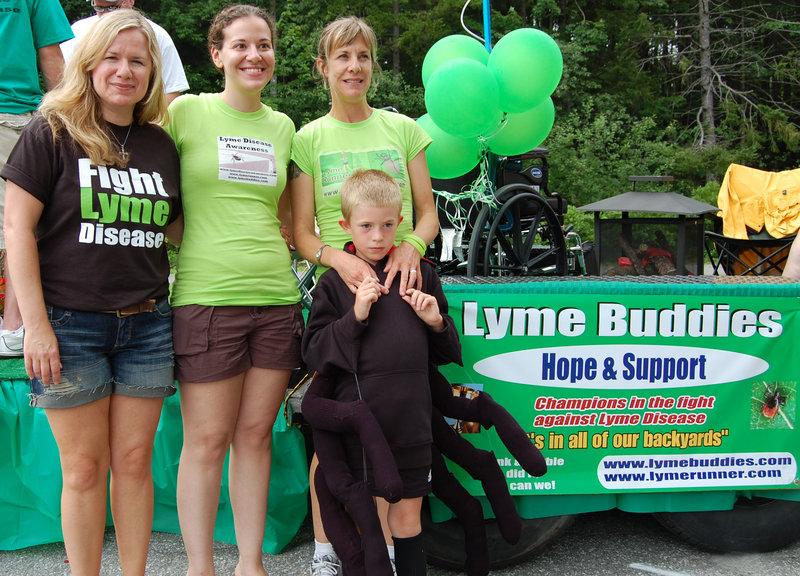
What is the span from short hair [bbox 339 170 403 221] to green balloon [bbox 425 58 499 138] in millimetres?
2146

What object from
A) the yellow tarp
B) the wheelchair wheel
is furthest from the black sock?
the yellow tarp

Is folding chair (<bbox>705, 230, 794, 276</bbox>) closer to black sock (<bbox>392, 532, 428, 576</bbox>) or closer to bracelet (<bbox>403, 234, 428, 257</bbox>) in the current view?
bracelet (<bbox>403, 234, 428, 257</bbox>)

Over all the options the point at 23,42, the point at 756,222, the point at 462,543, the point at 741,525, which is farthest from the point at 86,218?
the point at 756,222

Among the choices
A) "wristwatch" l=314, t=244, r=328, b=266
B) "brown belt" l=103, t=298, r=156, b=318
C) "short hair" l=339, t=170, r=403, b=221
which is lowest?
"brown belt" l=103, t=298, r=156, b=318

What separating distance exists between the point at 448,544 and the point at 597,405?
2.54 feet

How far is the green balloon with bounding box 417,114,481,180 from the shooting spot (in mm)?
4590

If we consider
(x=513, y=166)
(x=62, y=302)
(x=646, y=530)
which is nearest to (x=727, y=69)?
(x=513, y=166)

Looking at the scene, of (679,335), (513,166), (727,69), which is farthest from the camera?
(727,69)

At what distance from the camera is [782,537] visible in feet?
8.91

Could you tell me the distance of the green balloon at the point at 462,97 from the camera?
4.11 meters

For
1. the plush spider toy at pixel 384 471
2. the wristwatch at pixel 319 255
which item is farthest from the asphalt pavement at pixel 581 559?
the wristwatch at pixel 319 255

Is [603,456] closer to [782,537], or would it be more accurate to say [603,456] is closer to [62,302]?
[782,537]

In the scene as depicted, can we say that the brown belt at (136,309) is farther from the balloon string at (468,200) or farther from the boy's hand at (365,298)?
the balloon string at (468,200)

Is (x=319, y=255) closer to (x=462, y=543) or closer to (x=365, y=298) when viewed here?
(x=365, y=298)
